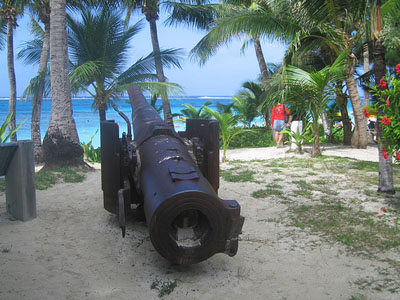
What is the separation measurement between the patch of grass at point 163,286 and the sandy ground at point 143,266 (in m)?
0.02

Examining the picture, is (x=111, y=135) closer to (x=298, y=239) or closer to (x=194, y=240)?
(x=194, y=240)

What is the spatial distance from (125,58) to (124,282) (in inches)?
433

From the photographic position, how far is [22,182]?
4543 millimetres

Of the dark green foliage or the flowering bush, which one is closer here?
the flowering bush

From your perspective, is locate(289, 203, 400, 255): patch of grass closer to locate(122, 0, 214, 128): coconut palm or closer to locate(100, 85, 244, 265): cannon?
locate(100, 85, 244, 265): cannon

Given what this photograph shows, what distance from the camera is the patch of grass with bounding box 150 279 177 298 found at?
3086mm

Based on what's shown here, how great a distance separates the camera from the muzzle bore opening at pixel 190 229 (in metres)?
3.06

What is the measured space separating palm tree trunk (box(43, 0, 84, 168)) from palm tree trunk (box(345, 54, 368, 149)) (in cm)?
709

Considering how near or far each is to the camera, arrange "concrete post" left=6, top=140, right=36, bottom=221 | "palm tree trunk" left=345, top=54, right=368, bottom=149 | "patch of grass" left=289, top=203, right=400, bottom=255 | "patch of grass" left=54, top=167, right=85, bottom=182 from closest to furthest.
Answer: "patch of grass" left=289, top=203, right=400, bottom=255, "concrete post" left=6, top=140, right=36, bottom=221, "patch of grass" left=54, top=167, right=85, bottom=182, "palm tree trunk" left=345, top=54, right=368, bottom=149

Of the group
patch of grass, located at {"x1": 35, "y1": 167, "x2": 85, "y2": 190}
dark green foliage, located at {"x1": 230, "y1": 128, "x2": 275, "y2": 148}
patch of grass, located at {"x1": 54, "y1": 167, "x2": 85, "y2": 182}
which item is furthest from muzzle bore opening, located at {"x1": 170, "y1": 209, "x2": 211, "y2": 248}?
dark green foliage, located at {"x1": 230, "y1": 128, "x2": 275, "y2": 148}

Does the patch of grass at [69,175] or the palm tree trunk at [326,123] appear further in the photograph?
the palm tree trunk at [326,123]

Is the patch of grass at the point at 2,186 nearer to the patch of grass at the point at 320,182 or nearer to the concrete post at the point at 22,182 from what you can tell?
the concrete post at the point at 22,182

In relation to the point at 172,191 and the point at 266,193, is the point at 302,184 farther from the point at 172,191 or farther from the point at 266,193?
the point at 172,191

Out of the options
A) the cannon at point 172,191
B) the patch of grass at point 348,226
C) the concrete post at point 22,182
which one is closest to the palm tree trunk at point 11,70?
the concrete post at point 22,182
